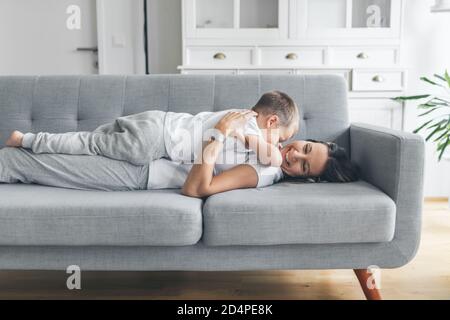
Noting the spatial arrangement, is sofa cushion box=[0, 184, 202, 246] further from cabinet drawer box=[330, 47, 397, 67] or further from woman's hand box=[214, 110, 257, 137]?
cabinet drawer box=[330, 47, 397, 67]

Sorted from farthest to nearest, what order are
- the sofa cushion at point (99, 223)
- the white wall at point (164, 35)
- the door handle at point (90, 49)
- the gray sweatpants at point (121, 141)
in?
the door handle at point (90, 49) → the white wall at point (164, 35) → the gray sweatpants at point (121, 141) → the sofa cushion at point (99, 223)

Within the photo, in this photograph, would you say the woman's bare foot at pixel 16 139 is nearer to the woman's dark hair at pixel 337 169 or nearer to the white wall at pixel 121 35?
the woman's dark hair at pixel 337 169

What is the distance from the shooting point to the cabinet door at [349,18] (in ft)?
9.26

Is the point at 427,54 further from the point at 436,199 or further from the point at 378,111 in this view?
the point at 436,199

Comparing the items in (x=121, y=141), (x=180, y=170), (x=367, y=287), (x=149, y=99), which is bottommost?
(x=367, y=287)

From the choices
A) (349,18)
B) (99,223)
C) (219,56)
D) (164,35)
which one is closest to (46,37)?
(164,35)

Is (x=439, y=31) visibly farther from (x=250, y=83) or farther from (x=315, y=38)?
(x=250, y=83)

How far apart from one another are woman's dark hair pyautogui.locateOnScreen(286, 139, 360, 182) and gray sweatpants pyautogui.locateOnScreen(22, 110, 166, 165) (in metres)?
0.58

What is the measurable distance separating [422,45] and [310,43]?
32.5 inches

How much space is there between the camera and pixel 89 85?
188 cm

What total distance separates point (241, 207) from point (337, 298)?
1.79 ft

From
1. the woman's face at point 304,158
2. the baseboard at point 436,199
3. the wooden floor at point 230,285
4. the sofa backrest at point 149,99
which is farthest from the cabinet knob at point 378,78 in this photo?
the woman's face at point 304,158

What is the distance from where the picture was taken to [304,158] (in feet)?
5.27

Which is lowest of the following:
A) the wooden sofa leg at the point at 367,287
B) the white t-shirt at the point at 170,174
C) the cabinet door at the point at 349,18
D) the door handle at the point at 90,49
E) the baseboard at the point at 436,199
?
the baseboard at the point at 436,199
